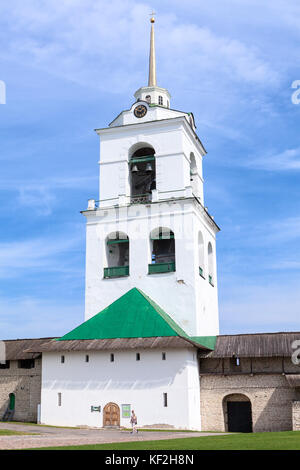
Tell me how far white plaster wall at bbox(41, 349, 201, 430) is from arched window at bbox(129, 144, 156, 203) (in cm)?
1150

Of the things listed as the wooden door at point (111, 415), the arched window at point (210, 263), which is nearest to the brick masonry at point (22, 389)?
the wooden door at point (111, 415)

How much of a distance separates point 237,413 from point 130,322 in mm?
7229

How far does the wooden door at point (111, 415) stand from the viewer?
27.2m

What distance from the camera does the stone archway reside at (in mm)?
28266

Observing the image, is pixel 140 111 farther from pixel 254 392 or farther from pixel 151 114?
pixel 254 392

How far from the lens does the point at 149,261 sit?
32312 mm

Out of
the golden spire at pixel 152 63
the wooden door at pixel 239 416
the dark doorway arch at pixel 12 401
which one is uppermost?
the golden spire at pixel 152 63

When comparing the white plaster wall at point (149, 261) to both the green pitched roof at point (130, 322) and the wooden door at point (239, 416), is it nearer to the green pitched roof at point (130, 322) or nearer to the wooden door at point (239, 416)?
the green pitched roof at point (130, 322)

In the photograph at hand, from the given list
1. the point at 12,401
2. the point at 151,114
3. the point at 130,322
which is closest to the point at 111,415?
the point at 130,322

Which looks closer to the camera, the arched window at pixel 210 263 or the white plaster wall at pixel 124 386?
the white plaster wall at pixel 124 386

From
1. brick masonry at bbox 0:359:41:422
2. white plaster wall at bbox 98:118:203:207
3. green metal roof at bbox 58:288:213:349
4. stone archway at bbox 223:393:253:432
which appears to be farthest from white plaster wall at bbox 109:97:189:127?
stone archway at bbox 223:393:253:432

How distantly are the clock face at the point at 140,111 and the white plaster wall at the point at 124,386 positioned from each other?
15574 millimetres
